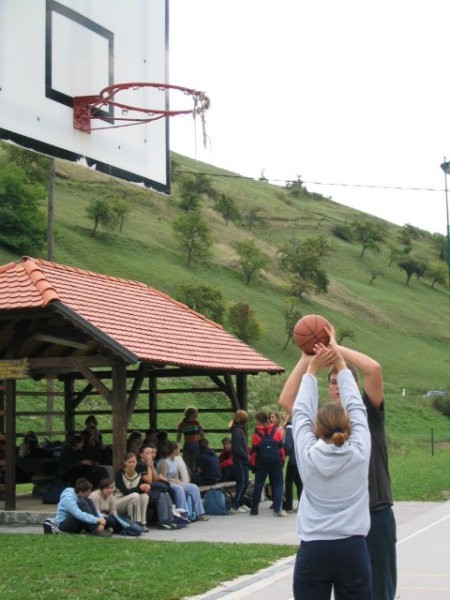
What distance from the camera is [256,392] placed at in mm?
44906

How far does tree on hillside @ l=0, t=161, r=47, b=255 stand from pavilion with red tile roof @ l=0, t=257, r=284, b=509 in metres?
40.6

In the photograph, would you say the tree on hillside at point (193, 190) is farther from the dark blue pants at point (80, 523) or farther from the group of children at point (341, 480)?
the group of children at point (341, 480)

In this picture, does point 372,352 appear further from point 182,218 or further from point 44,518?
point 44,518

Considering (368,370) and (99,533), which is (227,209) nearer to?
(99,533)

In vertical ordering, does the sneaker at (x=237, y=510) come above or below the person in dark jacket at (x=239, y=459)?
below

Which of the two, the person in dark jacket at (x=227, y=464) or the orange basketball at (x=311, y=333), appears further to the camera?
the person in dark jacket at (x=227, y=464)

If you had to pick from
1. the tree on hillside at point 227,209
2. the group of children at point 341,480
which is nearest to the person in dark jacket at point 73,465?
the group of children at point 341,480

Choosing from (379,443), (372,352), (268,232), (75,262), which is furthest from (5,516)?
(268,232)

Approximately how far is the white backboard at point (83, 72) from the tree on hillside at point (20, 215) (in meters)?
50.4

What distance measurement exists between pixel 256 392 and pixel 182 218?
1416 inches

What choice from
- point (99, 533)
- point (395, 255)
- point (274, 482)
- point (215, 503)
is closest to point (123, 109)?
point (99, 533)

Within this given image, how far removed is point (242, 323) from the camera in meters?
60.6

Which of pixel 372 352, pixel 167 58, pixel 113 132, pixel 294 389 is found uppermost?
pixel 167 58

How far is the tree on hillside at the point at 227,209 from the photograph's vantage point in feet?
346
